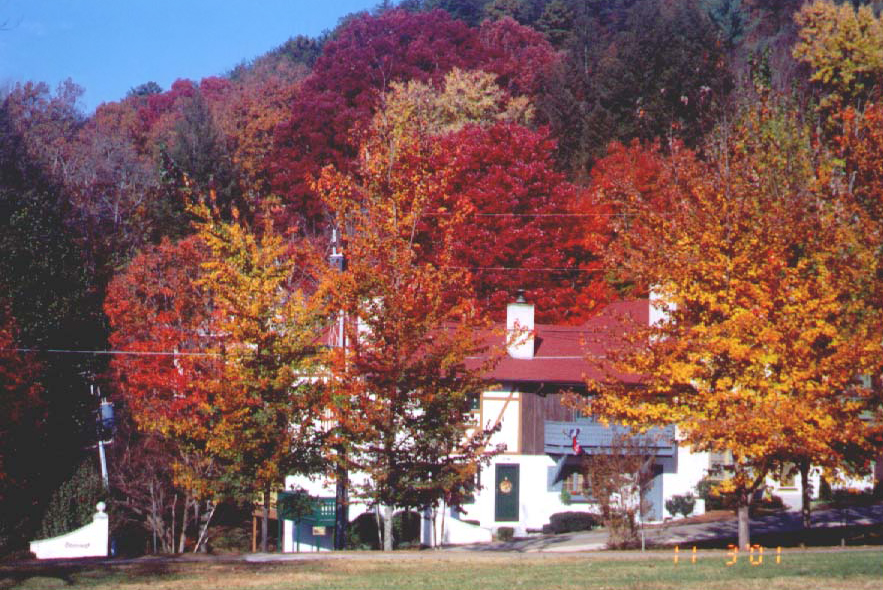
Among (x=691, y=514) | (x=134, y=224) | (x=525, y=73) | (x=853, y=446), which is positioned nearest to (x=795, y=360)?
(x=853, y=446)

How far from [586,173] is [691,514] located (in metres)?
26.5

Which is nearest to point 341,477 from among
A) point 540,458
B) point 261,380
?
point 261,380

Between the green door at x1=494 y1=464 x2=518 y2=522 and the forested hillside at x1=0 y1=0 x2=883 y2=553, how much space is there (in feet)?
20.0

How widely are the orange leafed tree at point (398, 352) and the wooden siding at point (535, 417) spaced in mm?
12669

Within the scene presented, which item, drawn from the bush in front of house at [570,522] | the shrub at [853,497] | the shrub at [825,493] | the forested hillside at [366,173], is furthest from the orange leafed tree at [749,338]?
the shrub at [825,493]

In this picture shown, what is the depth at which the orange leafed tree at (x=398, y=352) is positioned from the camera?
22125mm

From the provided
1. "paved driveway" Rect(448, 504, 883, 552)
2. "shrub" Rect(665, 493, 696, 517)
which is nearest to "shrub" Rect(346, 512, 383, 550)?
"paved driveway" Rect(448, 504, 883, 552)

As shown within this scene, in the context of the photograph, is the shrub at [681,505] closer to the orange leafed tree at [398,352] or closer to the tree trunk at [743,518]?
the tree trunk at [743,518]

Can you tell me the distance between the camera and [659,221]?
21203 mm

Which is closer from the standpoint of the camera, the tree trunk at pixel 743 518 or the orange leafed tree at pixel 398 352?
the tree trunk at pixel 743 518

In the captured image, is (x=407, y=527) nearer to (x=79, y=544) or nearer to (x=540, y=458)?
(x=540, y=458)

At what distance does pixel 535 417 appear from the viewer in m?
35.8

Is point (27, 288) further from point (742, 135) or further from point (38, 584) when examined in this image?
point (742, 135)

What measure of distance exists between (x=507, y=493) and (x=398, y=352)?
50.0ft
